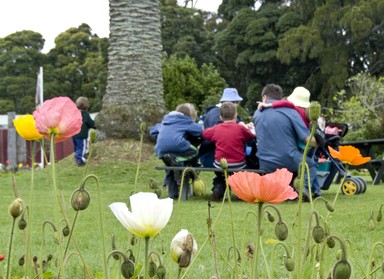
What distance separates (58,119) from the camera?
1.44 metres

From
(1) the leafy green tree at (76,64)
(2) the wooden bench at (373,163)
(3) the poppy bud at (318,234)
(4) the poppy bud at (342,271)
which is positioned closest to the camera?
(4) the poppy bud at (342,271)

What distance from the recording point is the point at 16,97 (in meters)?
42.0

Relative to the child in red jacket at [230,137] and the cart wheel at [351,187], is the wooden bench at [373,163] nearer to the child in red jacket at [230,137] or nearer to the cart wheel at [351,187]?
the cart wheel at [351,187]

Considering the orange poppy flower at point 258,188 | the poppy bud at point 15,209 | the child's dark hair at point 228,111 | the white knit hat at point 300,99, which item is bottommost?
the child's dark hair at point 228,111

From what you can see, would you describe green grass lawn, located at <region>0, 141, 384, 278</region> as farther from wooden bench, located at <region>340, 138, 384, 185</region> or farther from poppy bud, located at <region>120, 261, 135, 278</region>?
wooden bench, located at <region>340, 138, 384, 185</region>

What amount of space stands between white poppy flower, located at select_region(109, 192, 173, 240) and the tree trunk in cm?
874

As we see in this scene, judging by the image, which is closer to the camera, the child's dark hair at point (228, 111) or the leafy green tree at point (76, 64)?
the child's dark hair at point (228, 111)

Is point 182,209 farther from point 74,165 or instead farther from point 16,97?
point 16,97

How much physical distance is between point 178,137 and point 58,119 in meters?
5.82

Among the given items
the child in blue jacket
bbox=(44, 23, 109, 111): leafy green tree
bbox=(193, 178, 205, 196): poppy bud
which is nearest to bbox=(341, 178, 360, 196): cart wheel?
the child in blue jacket

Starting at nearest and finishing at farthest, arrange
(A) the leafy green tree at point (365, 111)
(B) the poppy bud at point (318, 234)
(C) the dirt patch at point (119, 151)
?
(B) the poppy bud at point (318, 234), (C) the dirt patch at point (119, 151), (A) the leafy green tree at point (365, 111)

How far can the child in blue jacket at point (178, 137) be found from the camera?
730 centimetres

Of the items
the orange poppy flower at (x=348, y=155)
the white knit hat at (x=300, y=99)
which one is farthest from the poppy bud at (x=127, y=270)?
the white knit hat at (x=300, y=99)

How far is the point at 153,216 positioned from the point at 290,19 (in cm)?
2827
